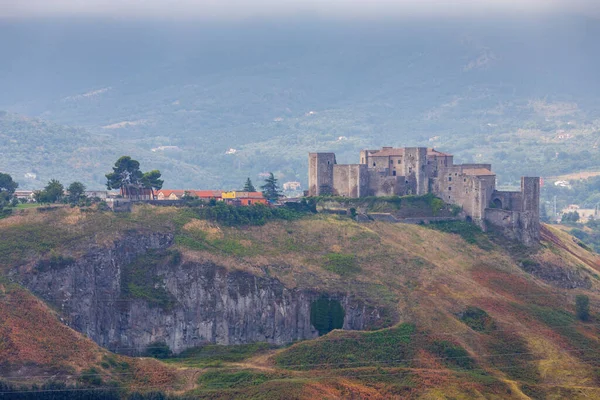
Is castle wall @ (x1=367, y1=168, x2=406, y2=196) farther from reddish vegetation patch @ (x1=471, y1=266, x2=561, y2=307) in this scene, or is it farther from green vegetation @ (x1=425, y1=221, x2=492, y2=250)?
reddish vegetation patch @ (x1=471, y1=266, x2=561, y2=307)

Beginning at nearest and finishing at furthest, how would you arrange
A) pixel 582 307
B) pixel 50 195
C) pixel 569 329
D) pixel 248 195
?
pixel 569 329
pixel 582 307
pixel 50 195
pixel 248 195

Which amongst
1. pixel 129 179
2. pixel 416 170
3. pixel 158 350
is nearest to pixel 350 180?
pixel 416 170

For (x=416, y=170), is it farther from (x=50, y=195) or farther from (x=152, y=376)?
(x=152, y=376)

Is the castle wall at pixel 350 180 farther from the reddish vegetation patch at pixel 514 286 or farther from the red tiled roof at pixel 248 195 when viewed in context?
the reddish vegetation patch at pixel 514 286

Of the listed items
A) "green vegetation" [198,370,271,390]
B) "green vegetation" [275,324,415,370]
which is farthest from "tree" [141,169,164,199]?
"green vegetation" [198,370,271,390]

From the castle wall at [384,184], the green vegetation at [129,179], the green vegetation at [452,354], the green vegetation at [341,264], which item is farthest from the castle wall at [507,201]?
the green vegetation at [129,179]

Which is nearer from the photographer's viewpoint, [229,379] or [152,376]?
[152,376]

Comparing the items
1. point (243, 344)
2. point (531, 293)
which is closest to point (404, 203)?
point (531, 293)
